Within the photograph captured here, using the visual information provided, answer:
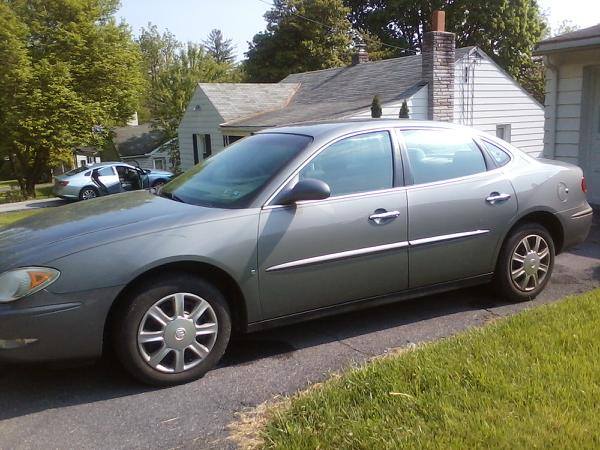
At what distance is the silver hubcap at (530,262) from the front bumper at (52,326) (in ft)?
10.7

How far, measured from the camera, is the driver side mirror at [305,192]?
372 centimetres

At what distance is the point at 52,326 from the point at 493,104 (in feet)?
64.2

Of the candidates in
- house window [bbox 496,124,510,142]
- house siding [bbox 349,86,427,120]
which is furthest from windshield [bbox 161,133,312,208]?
house window [bbox 496,124,510,142]

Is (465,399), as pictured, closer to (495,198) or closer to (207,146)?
(495,198)

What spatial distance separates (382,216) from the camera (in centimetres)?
409

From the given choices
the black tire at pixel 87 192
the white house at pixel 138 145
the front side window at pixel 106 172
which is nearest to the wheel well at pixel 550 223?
the front side window at pixel 106 172

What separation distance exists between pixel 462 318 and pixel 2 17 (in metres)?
32.5

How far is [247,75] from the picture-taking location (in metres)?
41.8

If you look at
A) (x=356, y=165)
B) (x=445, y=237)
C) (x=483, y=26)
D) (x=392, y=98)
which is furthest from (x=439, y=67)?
(x=483, y=26)

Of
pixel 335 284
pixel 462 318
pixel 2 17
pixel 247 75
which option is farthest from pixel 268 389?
pixel 247 75

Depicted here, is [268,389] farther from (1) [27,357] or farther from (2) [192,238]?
(1) [27,357]

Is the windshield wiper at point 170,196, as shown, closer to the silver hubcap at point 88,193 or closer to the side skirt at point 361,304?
the side skirt at point 361,304

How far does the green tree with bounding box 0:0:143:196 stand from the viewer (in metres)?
29.8

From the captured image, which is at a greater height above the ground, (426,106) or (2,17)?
(2,17)
